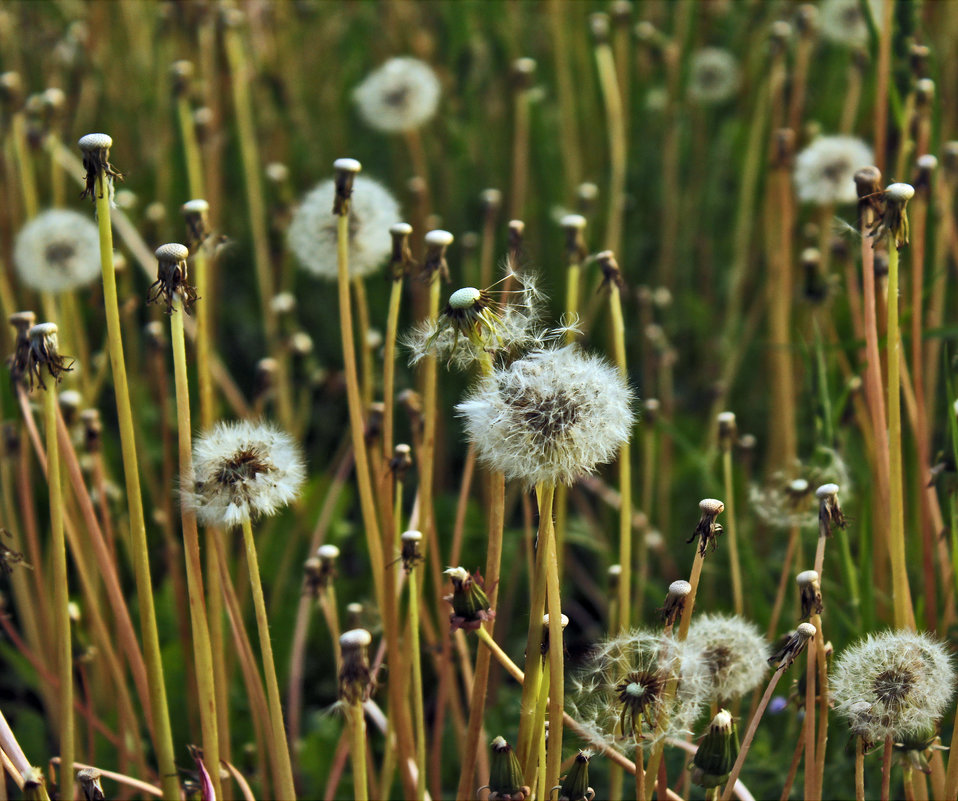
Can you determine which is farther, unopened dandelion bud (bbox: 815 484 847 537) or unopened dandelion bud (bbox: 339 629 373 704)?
unopened dandelion bud (bbox: 815 484 847 537)

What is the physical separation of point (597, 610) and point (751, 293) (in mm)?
839

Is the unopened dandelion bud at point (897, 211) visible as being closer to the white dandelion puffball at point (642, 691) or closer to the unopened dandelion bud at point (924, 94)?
the white dandelion puffball at point (642, 691)

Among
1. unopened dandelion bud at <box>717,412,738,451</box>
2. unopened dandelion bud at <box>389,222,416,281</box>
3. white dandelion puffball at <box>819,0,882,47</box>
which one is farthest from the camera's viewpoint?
white dandelion puffball at <box>819,0,882,47</box>

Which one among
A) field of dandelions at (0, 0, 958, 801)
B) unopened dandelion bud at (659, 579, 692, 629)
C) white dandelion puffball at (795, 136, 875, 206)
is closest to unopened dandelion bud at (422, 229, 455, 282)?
field of dandelions at (0, 0, 958, 801)

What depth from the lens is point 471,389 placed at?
77cm

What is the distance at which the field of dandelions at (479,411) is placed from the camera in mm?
734

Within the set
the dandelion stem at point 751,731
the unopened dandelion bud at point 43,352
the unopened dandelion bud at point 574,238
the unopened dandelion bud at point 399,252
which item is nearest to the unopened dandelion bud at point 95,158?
the unopened dandelion bud at point 43,352

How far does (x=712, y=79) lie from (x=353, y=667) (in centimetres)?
170

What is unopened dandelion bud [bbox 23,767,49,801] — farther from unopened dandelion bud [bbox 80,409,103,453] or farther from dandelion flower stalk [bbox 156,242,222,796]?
unopened dandelion bud [bbox 80,409,103,453]

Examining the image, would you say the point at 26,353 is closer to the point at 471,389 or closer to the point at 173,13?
the point at 471,389

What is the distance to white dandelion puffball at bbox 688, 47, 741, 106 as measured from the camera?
2.01m

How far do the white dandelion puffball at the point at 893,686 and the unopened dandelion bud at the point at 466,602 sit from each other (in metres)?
0.27

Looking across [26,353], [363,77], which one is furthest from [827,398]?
[363,77]

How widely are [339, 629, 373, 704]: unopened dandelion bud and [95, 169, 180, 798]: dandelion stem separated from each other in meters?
0.20
